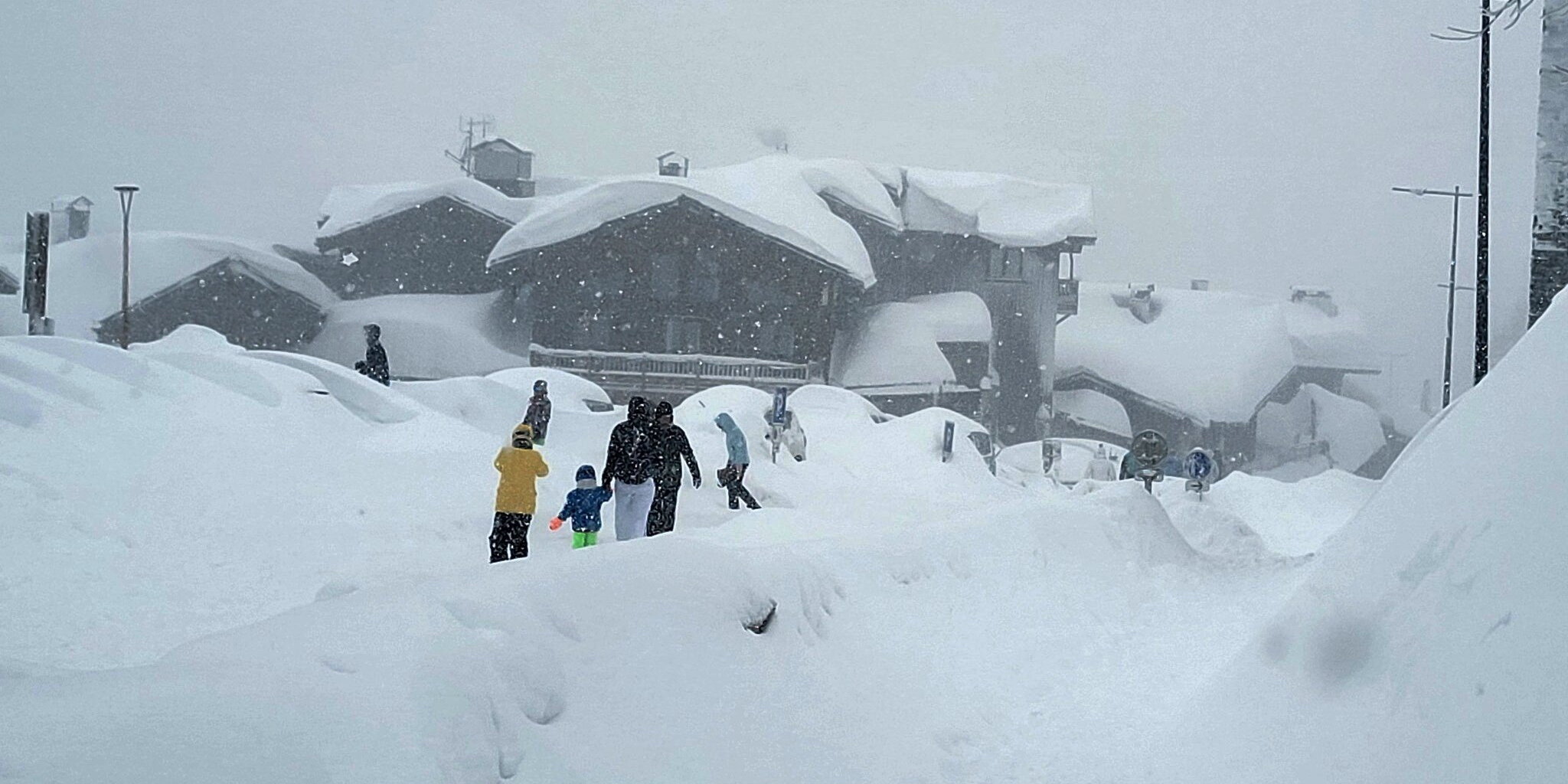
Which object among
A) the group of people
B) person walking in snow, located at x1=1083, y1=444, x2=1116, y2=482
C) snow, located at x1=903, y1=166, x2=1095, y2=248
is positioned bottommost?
person walking in snow, located at x1=1083, y1=444, x2=1116, y2=482

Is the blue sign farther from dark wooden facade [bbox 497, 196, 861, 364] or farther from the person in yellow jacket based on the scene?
dark wooden facade [bbox 497, 196, 861, 364]

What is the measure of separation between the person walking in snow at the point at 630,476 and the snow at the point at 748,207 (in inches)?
1121

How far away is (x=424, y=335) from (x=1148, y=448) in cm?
3126

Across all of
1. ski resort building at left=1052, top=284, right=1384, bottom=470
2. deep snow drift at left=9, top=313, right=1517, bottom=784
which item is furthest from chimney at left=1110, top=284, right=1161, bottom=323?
Answer: deep snow drift at left=9, top=313, right=1517, bottom=784

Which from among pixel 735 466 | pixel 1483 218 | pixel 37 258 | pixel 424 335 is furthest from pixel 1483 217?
pixel 424 335

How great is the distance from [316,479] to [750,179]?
3593 cm

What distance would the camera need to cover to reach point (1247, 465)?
5581cm

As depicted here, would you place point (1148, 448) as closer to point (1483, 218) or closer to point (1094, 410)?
point (1483, 218)

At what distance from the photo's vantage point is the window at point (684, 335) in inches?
1624

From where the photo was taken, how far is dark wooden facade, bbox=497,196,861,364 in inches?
1590

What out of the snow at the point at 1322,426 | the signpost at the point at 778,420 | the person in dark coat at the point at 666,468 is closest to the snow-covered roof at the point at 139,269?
the signpost at the point at 778,420

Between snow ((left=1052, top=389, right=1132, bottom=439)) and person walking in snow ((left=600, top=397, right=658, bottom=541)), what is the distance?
46505mm

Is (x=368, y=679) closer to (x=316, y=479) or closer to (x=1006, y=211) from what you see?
(x=316, y=479)

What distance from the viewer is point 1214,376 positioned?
5619cm
